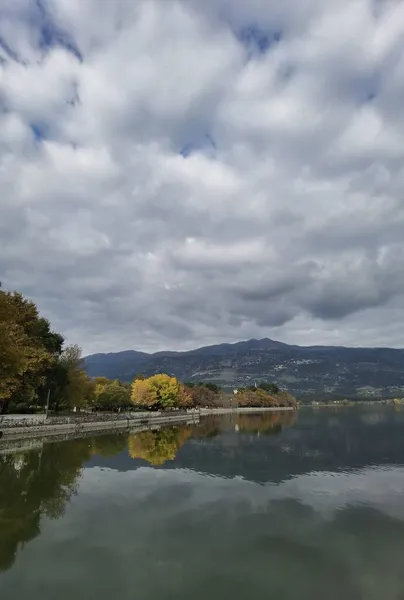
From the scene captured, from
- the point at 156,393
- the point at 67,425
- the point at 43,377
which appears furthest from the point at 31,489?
the point at 156,393

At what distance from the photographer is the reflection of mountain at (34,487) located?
64.5ft

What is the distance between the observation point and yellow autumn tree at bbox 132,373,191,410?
119500 mm

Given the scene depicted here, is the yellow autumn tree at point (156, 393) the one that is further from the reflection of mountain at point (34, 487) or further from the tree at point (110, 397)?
the reflection of mountain at point (34, 487)

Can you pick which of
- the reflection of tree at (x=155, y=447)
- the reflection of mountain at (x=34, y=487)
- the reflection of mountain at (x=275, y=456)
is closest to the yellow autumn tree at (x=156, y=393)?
the reflection of tree at (x=155, y=447)

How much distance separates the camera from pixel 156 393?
399 ft

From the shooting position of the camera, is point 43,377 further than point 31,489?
Yes

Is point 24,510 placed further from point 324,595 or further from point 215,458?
point 215,458

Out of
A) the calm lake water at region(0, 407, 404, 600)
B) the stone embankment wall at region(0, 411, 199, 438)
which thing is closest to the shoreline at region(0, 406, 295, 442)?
the stone embankment wall at region(0, 411, 199, 438)

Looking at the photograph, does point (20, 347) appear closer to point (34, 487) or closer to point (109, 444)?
point (109, 444)

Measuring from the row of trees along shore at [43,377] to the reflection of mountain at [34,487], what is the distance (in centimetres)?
892

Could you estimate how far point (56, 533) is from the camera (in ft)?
64.9

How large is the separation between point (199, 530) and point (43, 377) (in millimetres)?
42847

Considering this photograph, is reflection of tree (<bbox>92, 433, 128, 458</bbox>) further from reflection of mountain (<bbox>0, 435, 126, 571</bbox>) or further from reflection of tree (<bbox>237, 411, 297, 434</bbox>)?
reflection of tree (<bbox>237, 411, 297, 434</bbox>)

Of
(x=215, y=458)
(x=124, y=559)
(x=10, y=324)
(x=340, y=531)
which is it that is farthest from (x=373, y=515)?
(x=10, y=324)
